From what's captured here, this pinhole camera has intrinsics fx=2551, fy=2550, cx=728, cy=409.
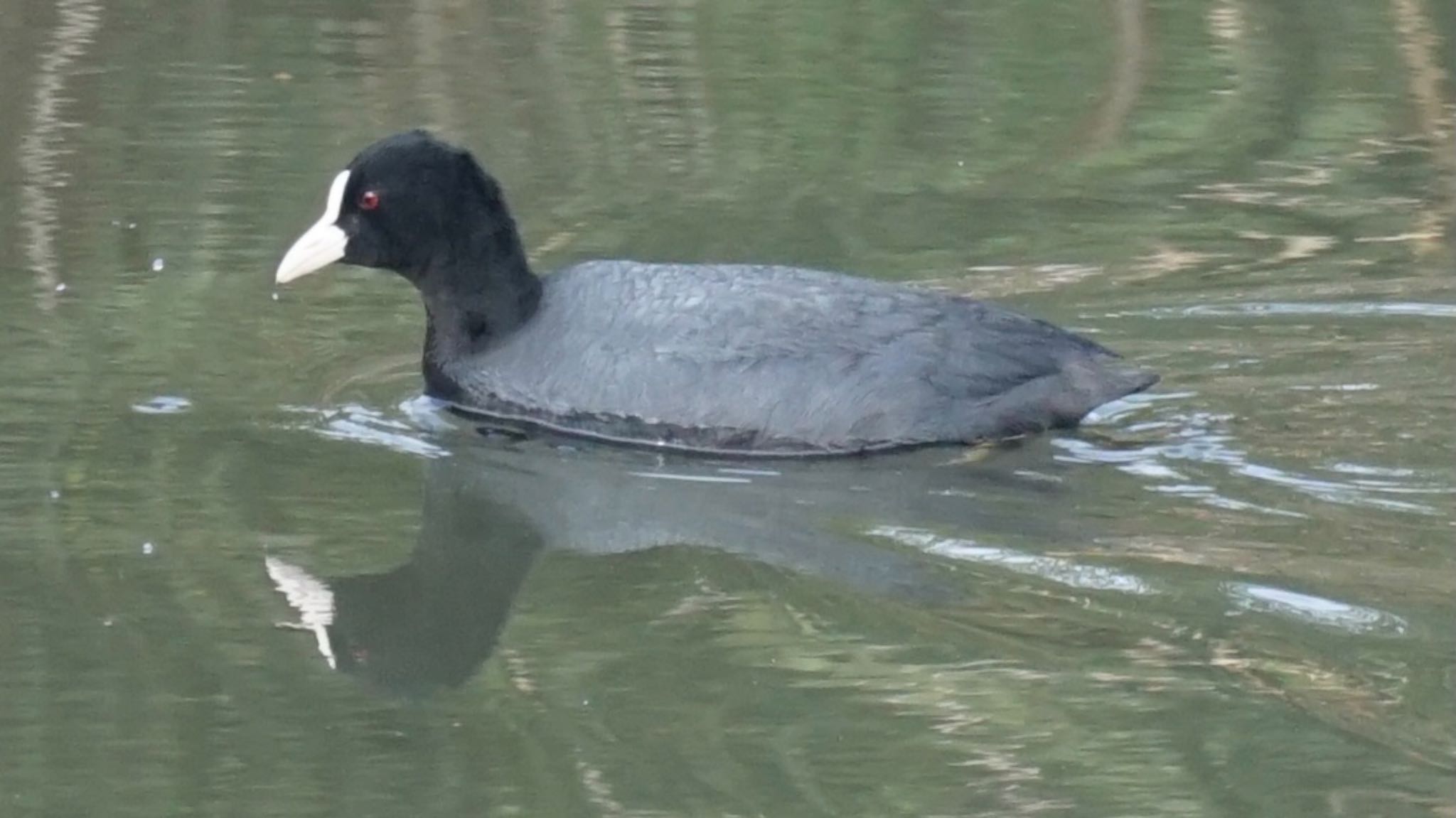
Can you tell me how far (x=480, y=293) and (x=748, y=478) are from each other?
101cm

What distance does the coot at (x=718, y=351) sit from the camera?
6.09m

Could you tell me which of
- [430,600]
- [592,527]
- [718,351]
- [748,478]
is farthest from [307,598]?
[718,351]

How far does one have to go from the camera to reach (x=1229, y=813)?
4141 millimetres

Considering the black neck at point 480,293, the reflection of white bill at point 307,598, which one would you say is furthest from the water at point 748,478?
the black neck at point 480,293

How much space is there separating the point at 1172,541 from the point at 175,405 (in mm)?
2597

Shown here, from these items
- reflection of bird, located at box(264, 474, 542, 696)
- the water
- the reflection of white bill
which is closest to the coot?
the water

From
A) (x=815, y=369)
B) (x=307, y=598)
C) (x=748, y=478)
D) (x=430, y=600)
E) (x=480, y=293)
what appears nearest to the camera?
(x=307, y=598)

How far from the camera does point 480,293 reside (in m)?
6.57

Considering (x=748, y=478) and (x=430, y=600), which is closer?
(x=430, y=600)

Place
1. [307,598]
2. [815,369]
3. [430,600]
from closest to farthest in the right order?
[307,598] → [430,600] → [815,369]

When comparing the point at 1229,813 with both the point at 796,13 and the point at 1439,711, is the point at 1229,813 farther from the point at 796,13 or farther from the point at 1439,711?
the point at 796,13

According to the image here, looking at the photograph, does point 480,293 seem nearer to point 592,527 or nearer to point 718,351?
point 718,351

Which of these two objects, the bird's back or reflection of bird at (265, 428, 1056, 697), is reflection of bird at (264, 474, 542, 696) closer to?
reflection of bird at (265, 428, 1056, 697)

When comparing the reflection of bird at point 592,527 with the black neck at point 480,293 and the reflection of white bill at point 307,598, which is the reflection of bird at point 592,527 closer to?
the reflection of white bill at point 307,598
